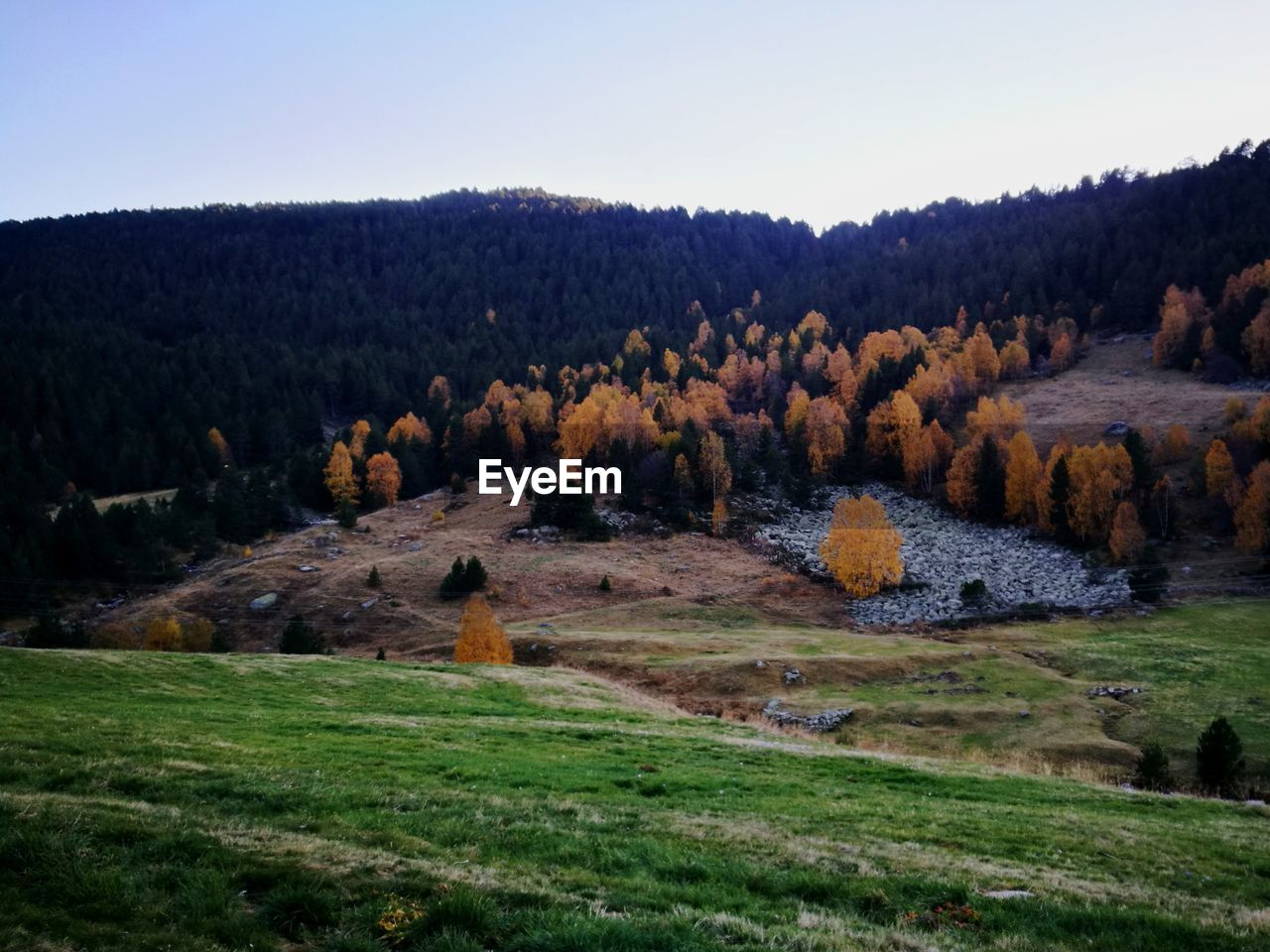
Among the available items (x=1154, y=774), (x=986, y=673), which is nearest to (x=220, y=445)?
(x=986, y=673)

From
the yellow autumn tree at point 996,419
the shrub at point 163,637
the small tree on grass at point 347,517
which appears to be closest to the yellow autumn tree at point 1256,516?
the yellow autumn tree at point 996,419

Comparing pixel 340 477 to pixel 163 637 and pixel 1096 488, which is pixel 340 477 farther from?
pixel 1096 488

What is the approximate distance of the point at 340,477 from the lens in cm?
11894

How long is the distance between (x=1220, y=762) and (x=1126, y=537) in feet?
207

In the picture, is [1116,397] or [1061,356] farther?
[1061,356]

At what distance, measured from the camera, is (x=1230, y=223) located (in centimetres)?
17562

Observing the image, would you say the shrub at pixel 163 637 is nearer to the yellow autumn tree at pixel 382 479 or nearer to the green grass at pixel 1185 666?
the yellow autumn tree at pixel 382 479

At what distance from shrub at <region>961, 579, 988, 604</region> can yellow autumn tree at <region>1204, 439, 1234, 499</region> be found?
3707 cm

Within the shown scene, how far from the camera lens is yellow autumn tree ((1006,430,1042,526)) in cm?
10162

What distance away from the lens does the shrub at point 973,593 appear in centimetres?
7662

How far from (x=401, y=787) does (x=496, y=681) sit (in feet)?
77.1

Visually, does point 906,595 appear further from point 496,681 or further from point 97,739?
point 97,739

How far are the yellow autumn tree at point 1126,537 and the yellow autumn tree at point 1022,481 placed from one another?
16118 millimetres

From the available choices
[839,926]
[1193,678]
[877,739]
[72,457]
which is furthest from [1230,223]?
[72,457]
